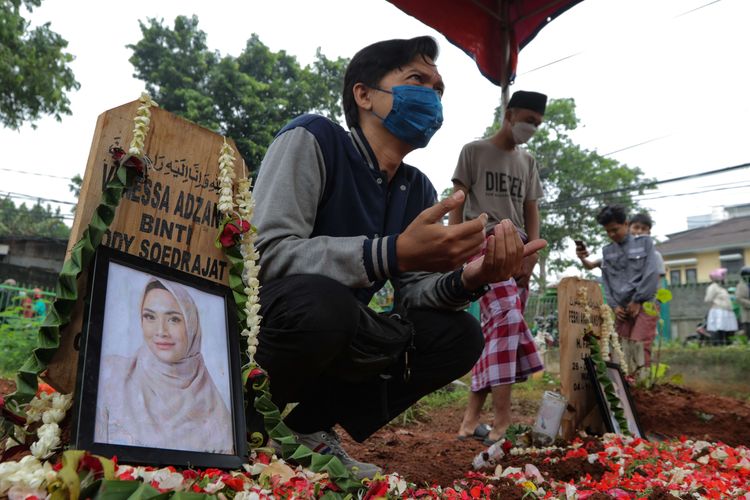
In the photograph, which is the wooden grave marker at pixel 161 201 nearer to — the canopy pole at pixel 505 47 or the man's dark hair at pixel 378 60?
the man's dark hair at pixel 378 60

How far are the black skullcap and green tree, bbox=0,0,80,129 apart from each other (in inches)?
392

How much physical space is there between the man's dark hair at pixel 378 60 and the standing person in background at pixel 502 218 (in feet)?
3.76

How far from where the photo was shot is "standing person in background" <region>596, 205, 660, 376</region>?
16.8 ft

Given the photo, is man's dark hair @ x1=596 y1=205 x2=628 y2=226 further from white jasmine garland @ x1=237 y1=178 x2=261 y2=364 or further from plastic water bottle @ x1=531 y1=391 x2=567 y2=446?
white jasmine garland @ x1=237 y1=178 x2=261 y2=364

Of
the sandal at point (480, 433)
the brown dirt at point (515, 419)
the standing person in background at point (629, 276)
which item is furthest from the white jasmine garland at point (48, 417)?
the standing person in background at point (629, 276)

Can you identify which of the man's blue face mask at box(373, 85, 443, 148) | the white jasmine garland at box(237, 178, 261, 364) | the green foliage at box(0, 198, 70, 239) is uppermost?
the green foliage at box(0, 198, 70, 239)

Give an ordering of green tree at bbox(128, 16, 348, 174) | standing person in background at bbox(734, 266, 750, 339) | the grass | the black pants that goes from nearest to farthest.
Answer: the black pants → the grass → standing person in background at bbox(734, 266, 750, 339) → green tree at bbox(128, 16, 348, 174)

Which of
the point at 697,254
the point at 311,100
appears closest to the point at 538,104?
the point at 311,100

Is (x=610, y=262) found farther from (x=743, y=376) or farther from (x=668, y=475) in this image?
(x=668, y=475)

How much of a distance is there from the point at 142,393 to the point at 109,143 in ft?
1.85

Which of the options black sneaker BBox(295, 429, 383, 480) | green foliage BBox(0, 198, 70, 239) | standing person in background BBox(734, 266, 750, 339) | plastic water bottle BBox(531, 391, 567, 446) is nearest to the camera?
black sneaker BBox(295, 429, 383, 480)

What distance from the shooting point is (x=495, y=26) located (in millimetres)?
3793

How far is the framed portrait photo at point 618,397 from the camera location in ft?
9.20

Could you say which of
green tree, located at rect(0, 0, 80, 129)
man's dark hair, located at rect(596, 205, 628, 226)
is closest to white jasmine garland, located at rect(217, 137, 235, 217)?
man's dark hair, located at rect(596, 205, 628, 226)
